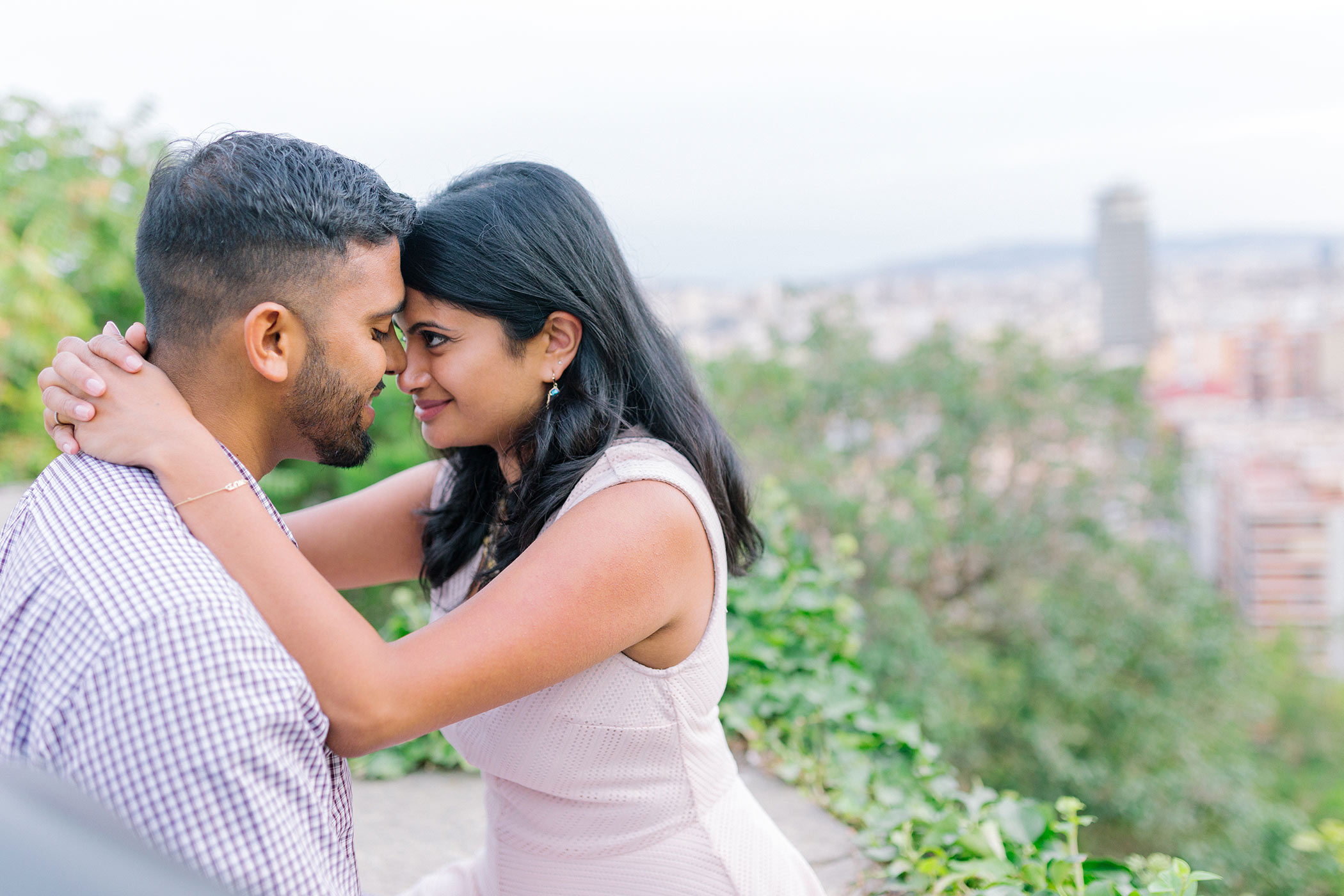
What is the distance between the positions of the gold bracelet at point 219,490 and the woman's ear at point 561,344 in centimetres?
71

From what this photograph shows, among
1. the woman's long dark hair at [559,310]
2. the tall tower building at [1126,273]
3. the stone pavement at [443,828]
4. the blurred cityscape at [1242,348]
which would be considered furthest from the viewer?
the tall tower building at [1126,273]

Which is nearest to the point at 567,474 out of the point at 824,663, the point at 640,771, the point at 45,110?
the point at 640,771

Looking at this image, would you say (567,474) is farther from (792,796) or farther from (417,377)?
(792,796)

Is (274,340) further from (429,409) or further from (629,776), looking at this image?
(629,776)

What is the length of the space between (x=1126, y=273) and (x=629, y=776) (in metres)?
49.4

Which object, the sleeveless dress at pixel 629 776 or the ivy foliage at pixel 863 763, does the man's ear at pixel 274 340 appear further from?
the ivy foliage at pixel 863 763

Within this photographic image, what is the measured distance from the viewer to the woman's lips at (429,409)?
1959 mm

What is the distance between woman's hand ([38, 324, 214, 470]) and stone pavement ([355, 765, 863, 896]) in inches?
77.1

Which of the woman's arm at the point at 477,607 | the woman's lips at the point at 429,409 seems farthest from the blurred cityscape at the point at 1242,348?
the woman's arm at the point at 477,607

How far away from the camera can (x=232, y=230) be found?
1.50 m

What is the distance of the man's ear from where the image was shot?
1.51 m

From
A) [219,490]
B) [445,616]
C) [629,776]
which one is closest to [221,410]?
[219,490]

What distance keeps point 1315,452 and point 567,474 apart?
40183 millimetres

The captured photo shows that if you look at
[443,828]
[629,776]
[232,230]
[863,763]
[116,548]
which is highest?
[232,230]
